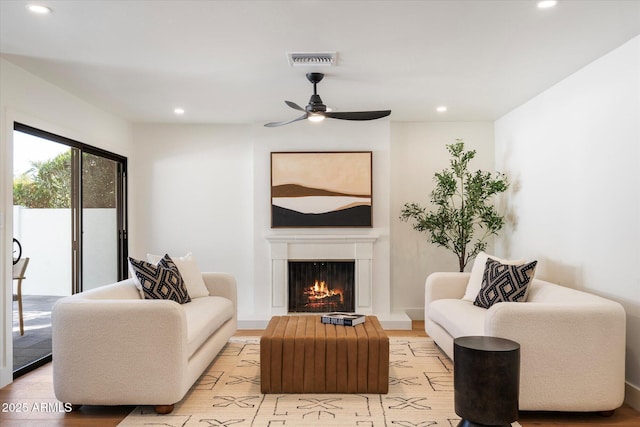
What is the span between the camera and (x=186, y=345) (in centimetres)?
318

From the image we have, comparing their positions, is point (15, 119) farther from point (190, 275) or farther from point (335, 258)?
point (335, 258)

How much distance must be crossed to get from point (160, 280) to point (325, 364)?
1.56 m

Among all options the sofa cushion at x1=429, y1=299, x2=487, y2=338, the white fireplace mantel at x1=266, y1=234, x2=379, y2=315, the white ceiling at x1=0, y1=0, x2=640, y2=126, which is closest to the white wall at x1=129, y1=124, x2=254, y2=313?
the white fireplace mantel at x1=266, y1=234, x2=379, y2=315

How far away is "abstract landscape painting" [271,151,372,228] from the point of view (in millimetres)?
6078

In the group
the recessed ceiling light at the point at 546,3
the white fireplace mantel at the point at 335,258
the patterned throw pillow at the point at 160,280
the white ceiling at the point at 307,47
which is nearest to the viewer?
the recessed ceiling light at the point at 546,3

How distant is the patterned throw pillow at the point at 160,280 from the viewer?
4059mm

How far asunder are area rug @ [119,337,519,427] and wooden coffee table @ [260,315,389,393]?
0.21 feet

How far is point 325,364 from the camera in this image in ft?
11.5

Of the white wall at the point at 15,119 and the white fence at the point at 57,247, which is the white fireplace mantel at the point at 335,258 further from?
the white wall at the point at 15,119

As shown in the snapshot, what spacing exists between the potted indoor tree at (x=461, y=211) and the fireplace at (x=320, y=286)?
1.04 metres

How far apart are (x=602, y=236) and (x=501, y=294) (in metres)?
0.84

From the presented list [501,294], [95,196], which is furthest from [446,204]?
[95,196]

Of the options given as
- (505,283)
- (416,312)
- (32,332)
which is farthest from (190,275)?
(416,312)

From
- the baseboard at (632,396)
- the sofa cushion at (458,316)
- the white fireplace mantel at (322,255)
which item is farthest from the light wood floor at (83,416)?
the white fireplace mantel at (322,255)
